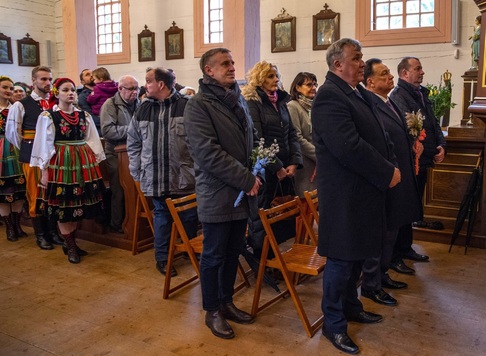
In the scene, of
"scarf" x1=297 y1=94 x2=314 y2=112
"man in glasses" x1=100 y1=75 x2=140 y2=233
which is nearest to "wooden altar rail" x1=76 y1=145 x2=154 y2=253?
"man in glasses" x1=100 y1=75 x2=140 y2=233

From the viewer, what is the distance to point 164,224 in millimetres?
3977

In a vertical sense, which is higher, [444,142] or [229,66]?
[229,66]

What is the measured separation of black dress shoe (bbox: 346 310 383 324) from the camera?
9.78 feet

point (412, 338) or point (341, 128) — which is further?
point (412, 338)

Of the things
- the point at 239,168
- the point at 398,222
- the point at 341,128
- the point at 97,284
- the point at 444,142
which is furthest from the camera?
the point at 444,142

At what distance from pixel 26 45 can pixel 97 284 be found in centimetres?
919

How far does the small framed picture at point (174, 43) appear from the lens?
1067 cm

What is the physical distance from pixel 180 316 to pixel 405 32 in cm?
667

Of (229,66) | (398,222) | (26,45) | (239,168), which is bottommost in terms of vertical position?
(398,222)

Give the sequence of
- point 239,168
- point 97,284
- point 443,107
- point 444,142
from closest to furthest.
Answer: point 239,168
point 97,284
point 444,142
point 443,107

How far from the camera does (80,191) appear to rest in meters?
4.30

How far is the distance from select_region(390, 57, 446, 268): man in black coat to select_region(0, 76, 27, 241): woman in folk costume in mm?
3570

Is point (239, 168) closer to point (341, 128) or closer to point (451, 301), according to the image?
point (341, 128)

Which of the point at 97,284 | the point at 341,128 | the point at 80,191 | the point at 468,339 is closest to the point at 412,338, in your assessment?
the point at 468,339
